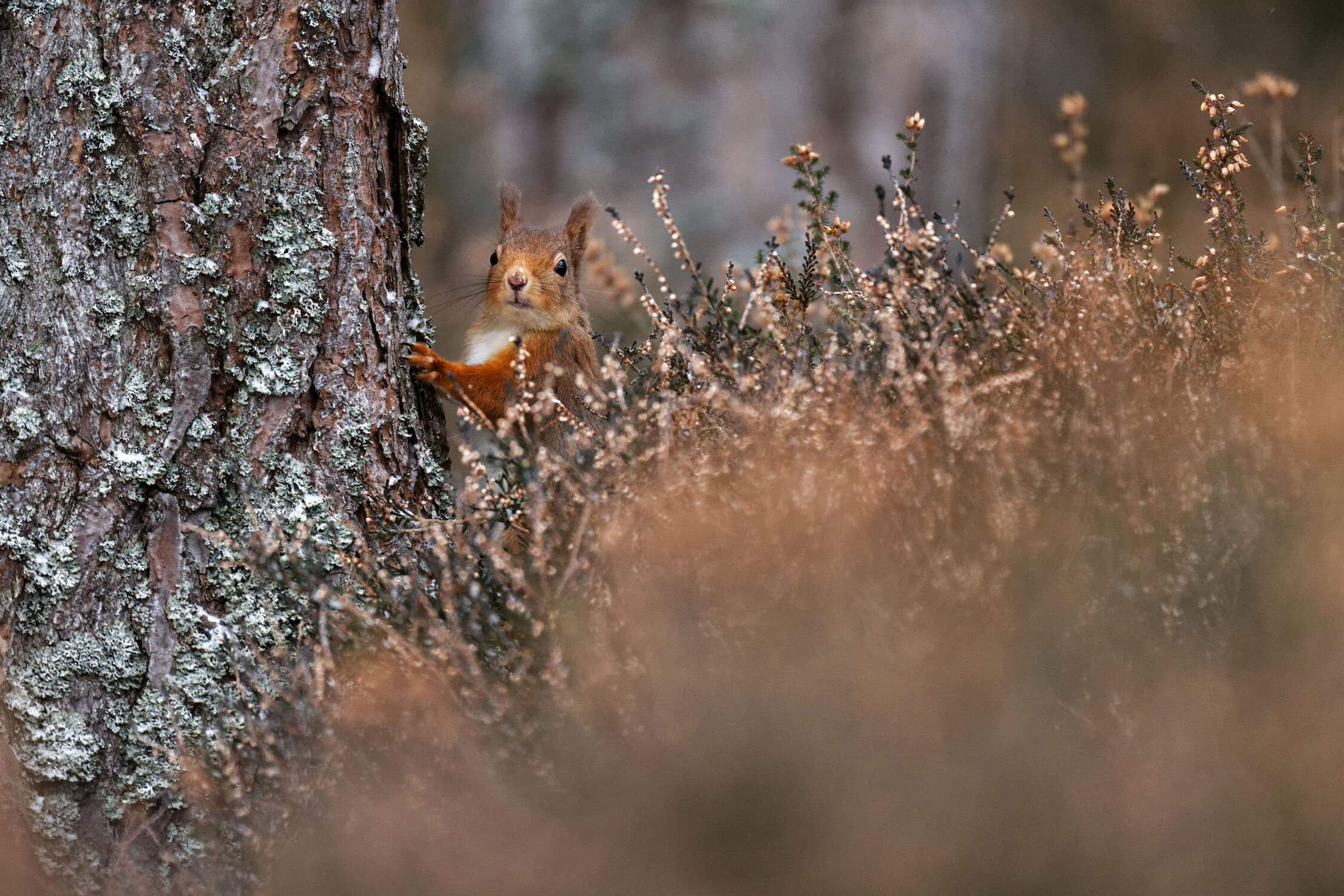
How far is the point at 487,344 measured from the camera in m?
3.49

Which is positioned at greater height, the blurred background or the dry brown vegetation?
the blurred background

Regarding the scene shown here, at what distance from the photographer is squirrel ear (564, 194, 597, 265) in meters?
3.70

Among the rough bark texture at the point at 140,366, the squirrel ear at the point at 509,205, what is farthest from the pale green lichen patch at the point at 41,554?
the squirrel ear at the point at 509,205

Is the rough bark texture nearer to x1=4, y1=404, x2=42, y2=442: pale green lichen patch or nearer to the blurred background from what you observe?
x1=4, y1=404, x2=42, y2=442: pale green lichen patch

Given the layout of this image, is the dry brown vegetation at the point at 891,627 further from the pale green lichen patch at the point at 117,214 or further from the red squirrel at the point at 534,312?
the pale green lichen patch at the point at 117,214

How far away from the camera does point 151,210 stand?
2414 mm

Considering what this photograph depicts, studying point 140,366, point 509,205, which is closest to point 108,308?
point 140,366

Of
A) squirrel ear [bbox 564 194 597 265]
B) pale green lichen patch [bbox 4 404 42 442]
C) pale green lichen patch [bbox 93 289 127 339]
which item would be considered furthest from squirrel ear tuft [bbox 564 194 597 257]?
pale green lichen patch [bbox 4 404 42 442]

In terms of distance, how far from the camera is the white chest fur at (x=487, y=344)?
3.41 metres

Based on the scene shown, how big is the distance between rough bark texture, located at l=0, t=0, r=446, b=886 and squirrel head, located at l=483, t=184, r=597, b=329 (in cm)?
105

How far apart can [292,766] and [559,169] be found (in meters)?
5.87

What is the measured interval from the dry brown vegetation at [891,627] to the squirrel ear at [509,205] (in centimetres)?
124

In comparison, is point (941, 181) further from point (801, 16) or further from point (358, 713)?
point (358, 713)

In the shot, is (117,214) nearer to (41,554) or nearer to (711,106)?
(41,554)
